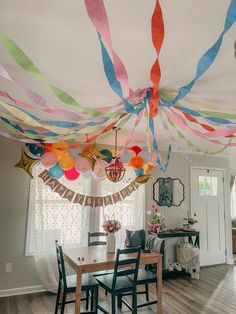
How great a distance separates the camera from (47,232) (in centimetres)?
372

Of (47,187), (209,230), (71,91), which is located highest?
(71,91)

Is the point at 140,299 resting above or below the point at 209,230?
below

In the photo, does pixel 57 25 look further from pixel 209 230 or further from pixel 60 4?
pixel 209 230

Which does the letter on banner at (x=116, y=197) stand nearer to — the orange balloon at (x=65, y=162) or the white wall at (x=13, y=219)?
the orange balloon at (x=65, y=162)

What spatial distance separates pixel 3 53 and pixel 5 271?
3.15 m

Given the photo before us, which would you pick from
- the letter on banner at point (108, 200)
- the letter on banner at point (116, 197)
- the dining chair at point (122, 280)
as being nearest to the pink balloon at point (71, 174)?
the letter on banner at point (108, 200)

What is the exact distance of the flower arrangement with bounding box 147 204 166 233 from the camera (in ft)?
14.4

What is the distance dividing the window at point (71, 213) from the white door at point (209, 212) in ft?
4.96

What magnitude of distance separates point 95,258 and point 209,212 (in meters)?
3.41

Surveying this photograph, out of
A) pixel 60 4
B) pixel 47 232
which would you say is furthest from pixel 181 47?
pixel 47 232

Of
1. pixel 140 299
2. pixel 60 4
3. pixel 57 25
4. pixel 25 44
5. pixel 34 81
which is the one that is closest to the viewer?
pixel 60 4

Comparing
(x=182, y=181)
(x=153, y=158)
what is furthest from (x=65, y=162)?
(x=182, y=181)

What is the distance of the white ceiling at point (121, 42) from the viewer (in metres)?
1.28

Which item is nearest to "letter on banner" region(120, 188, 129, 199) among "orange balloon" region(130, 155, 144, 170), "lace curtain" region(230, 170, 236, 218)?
"orange balloon" region(130, 155, 144, 170)
